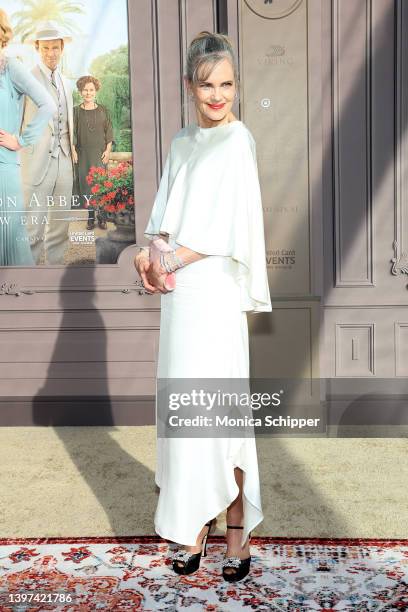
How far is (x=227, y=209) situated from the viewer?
7.92 ft

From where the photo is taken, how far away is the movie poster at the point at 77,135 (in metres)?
4.47

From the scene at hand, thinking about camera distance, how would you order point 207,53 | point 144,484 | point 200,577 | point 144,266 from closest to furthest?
point 207,53, point 144,266, point 200,577, point 144,484

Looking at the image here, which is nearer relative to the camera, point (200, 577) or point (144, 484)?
point (200, 577)

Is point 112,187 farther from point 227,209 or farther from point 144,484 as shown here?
point 227,209

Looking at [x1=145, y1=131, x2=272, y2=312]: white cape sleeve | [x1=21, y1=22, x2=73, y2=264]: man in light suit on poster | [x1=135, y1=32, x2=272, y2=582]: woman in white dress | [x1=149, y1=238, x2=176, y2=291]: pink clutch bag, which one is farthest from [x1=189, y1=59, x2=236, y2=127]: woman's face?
[x1=21, y1=22, x2=73, y2=264]: man in light suit on poster

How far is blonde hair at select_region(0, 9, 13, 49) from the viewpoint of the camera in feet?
14.7

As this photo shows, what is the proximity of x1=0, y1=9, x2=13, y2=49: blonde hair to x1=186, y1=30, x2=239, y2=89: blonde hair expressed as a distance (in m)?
2.49

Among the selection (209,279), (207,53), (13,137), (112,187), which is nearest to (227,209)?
(209,279)

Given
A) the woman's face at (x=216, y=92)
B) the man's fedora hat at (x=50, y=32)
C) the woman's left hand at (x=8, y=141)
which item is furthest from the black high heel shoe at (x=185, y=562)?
the man's fedora hat at (x=50, y=32)

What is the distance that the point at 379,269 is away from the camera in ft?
14.6

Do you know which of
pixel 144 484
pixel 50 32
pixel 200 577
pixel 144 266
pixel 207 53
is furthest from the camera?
pixel 50 32

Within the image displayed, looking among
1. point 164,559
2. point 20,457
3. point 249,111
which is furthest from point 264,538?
point 249,111

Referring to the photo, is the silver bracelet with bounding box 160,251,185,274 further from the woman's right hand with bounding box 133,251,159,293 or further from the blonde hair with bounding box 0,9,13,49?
the blonde hair with bounding box 0,9,13,49

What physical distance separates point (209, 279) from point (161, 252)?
185 mm
